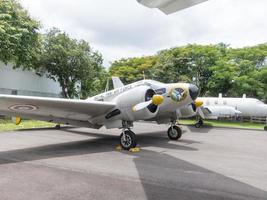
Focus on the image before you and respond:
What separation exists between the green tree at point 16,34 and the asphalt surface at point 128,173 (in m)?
13.7

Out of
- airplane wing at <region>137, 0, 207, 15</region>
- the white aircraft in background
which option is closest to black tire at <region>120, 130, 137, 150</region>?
airplane wing at <region>137, 0, 207, 15</region>

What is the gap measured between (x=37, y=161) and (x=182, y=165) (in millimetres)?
3903

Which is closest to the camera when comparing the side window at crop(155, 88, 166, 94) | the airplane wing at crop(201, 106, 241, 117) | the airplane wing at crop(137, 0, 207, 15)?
the airplane wing at crop(137, 0, 207, 15)

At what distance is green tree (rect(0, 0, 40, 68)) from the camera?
69.4 feet

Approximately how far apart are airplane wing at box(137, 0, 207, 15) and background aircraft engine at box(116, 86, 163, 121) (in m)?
6.54

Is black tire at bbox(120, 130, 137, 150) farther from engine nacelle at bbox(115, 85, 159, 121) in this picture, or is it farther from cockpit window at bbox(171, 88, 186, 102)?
cockpit window at bbox(171, 88, 186, 102)

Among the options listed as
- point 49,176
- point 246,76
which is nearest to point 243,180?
point 49,176

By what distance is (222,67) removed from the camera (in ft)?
114

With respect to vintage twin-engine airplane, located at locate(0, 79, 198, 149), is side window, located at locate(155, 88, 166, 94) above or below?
above

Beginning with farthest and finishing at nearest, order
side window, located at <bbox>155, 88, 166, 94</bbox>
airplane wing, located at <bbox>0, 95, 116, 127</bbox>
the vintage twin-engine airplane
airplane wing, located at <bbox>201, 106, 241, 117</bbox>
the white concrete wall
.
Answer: the white concrete wall, airplane wing, located at <bbox>201, 106, 241, 117</bbox>, side window, located at <bbox>155, 88, 166, 94</bbox>, the vintage twin-engine airplane, airplane wing, located at <bbox>0, 95, 116, 127</bbox>

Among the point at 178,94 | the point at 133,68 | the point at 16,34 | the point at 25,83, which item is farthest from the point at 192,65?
the point at 178,94

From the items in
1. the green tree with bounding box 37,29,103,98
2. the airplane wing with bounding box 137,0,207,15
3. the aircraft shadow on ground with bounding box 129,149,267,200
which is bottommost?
the aircraft shadow on ground with bounding box 129,149,267,200

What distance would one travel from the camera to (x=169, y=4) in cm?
300

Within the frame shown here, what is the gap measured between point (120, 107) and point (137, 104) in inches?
27.2
